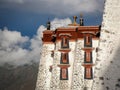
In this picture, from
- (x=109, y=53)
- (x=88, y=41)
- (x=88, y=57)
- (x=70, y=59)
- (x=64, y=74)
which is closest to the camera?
(x=109, y=53)

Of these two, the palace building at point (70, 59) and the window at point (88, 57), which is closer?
the palace building at point (70, 59)

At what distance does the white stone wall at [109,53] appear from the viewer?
1065 inches

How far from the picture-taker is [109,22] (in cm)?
2892

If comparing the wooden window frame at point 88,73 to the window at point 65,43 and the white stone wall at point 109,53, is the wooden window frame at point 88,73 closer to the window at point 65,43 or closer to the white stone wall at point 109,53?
the window at point 65,43

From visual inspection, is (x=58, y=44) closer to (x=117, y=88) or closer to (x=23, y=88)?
(x=117, y=88)

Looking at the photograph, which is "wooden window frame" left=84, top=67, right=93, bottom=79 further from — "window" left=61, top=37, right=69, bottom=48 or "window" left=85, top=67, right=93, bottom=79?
"window" left=61, top=37, right=69, bottom=48

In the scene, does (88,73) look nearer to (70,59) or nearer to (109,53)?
(70,59)

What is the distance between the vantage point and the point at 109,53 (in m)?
27.9

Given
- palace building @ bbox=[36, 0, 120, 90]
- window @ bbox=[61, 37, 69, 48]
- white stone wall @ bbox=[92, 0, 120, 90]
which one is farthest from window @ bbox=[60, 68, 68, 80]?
Result: white stone wall @ bbox=[92, 0, 120, 90]

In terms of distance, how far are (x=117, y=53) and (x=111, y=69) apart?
1434mm

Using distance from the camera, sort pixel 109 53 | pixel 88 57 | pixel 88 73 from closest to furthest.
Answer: pixel 109 53, pixel 88 73, pixel 88 57

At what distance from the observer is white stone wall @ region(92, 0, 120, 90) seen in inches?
1065

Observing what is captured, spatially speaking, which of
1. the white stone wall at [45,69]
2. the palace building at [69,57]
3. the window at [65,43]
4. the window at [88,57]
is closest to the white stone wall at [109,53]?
the palace building at [69,57]

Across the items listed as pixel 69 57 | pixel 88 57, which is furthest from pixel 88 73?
pixel 69 57
